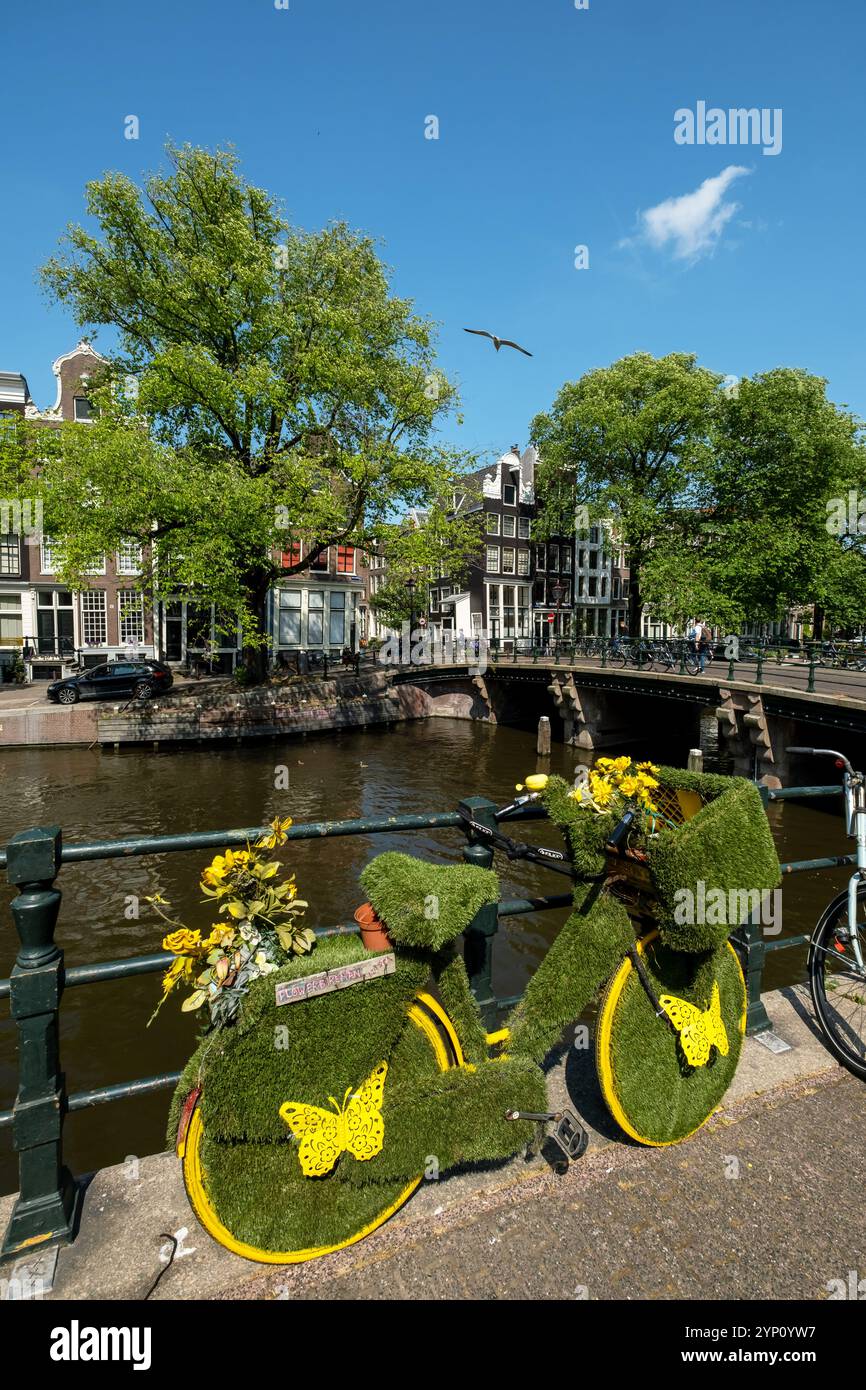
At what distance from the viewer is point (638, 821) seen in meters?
2.51

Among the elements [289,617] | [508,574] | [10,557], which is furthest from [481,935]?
[508,574]

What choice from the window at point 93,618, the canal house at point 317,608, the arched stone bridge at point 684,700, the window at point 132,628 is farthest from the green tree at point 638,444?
the window at point 93,618

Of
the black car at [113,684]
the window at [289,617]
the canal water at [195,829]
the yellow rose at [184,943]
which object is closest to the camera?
the yellow rose at [184,943]

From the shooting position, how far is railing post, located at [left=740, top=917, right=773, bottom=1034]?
341cm

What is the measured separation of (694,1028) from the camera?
262 cm

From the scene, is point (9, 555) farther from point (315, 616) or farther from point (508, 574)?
point (508, 574)

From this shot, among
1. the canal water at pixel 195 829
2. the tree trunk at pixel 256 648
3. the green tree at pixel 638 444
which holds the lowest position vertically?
the canal water at pixel 195 829

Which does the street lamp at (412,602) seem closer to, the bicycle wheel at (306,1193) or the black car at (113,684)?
the black car at (113,684)

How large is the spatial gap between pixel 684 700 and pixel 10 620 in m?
31.0

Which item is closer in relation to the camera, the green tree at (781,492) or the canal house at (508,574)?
the green tree at (781,492)

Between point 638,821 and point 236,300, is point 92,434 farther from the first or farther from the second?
point 638,821

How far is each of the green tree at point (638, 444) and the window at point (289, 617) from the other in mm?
16292

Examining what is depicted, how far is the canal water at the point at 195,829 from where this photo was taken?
6539mm
